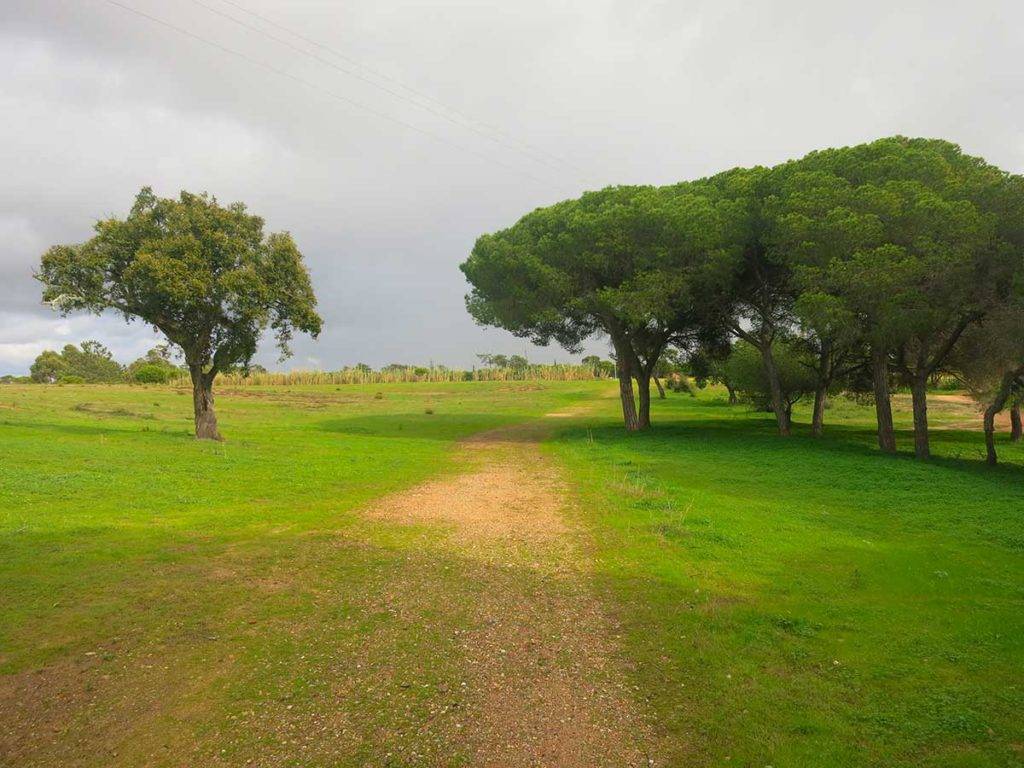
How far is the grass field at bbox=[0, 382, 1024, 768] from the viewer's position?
4578mm

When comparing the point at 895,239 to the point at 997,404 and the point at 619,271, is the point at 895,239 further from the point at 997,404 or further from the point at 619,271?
the point at 619,271

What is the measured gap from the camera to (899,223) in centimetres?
1947

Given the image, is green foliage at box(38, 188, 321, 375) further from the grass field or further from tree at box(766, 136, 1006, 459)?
tree at box(766, 136, 1006, 459)

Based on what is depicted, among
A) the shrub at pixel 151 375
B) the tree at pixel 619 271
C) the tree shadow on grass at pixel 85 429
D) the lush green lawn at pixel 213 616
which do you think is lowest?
the lush green lawn at pixel 213 616

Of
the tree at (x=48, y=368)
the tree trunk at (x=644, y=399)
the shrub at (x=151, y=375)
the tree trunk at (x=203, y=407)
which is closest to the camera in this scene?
the tree trunk at (x=203, y=407)

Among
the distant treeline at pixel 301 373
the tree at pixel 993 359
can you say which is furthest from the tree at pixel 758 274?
the distant treeline at pixel 301 373

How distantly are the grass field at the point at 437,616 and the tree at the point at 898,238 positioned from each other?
6.25m

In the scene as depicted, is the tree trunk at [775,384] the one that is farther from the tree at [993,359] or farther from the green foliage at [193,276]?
the green foliage at [193,276]

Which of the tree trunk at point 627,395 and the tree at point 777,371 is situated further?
the tree at point 777,371

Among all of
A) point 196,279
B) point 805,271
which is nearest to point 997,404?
point 805,271

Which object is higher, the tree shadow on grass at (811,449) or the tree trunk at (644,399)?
the tree trunk at (644,399)

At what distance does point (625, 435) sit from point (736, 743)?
25.3 meters

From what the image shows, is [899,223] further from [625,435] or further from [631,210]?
[625,435]

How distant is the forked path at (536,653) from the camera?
176 inches
